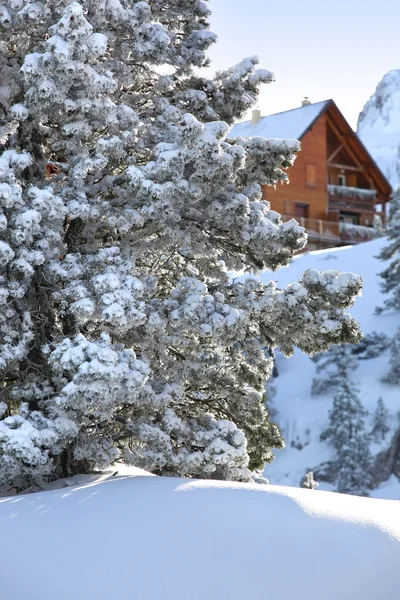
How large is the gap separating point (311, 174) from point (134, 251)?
129 feet

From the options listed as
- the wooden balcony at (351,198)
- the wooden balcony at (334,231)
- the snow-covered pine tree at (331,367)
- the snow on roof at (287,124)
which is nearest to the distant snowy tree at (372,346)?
the snow-covered pine tree at (331,367)

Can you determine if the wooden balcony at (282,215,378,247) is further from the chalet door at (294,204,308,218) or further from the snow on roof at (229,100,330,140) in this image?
the snow on roof at (229,100,330,140)

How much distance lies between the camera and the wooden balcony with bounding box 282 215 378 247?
49.8 meters

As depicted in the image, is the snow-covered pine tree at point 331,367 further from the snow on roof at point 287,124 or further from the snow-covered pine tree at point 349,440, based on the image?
the snow on roof at point 287,124

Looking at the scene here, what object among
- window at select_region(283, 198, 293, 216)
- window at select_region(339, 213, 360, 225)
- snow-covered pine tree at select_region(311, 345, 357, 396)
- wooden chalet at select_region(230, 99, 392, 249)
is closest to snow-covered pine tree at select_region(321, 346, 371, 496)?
snow-covered pine tree at select_region(311, 345, 357, 396)

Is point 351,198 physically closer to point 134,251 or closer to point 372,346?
point 372,346

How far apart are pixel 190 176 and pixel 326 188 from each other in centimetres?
4035

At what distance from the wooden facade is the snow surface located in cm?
3917

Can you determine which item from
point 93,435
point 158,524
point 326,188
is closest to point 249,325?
point 93,435

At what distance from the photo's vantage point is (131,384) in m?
9.84

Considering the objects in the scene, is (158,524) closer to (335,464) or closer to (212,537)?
(212,537)

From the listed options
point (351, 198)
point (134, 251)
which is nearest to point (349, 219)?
point (351, 198)

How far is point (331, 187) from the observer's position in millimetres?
50312

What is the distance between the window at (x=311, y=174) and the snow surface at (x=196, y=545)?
41.0 m
